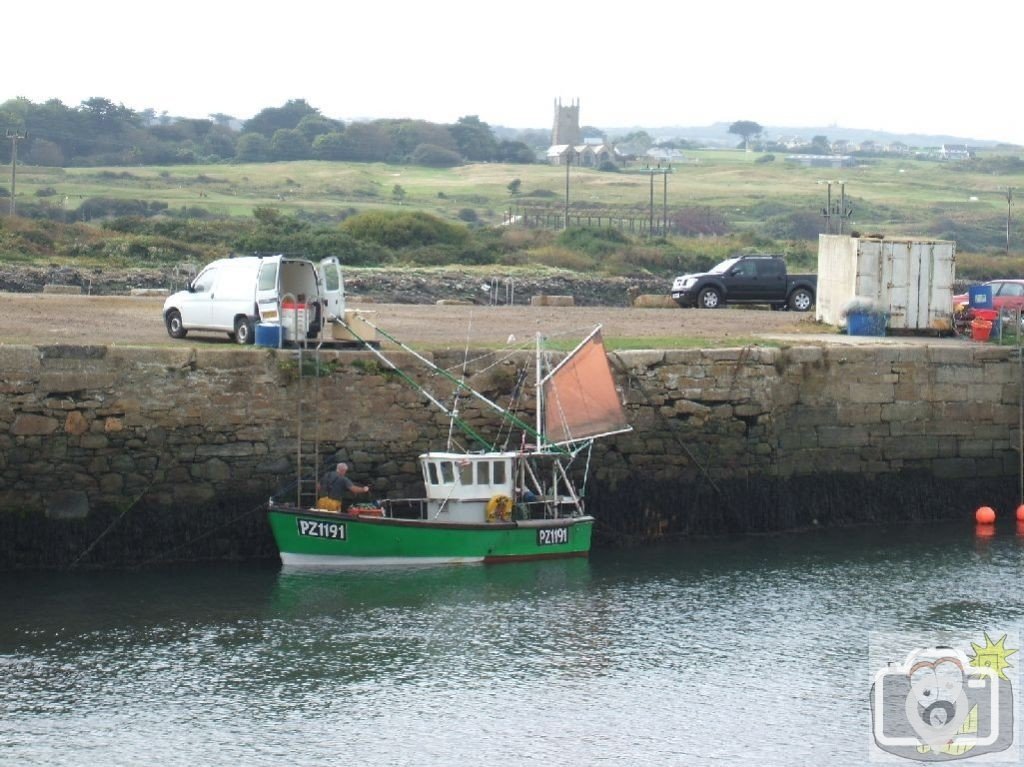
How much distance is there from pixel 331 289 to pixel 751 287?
16.2 metres

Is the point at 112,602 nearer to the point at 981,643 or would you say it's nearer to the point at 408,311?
the point at 981,643

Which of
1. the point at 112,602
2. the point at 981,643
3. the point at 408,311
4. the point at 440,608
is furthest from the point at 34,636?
the point at 408,311

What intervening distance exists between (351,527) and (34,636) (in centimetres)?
470

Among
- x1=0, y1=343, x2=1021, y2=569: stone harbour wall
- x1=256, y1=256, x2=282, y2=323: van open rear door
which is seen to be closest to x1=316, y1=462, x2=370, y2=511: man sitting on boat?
x1=0, y1=343, x2=1021, y2=569: stone harbour wall

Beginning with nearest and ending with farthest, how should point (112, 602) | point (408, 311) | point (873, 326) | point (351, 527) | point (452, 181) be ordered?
point (112, 602), point (351, 527), point (873, 326), point (408, 311), point (452, 181)

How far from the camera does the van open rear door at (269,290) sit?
25766 mm

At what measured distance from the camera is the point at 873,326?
30.8m

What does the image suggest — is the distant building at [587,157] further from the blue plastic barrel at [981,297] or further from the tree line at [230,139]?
the blue plastic barrel at [981,297]

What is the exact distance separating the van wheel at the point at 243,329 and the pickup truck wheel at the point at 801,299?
57.6 feet

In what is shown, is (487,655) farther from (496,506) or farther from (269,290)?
(269,290)

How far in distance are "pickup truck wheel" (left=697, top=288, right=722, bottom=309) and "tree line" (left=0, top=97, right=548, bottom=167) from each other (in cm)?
7995

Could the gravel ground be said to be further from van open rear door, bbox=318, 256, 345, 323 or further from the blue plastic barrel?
the blue plastic barrel

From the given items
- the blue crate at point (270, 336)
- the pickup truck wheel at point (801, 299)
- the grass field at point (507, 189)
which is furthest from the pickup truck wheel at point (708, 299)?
the grass field at point (507, 189)

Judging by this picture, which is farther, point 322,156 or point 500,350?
point 322,156
